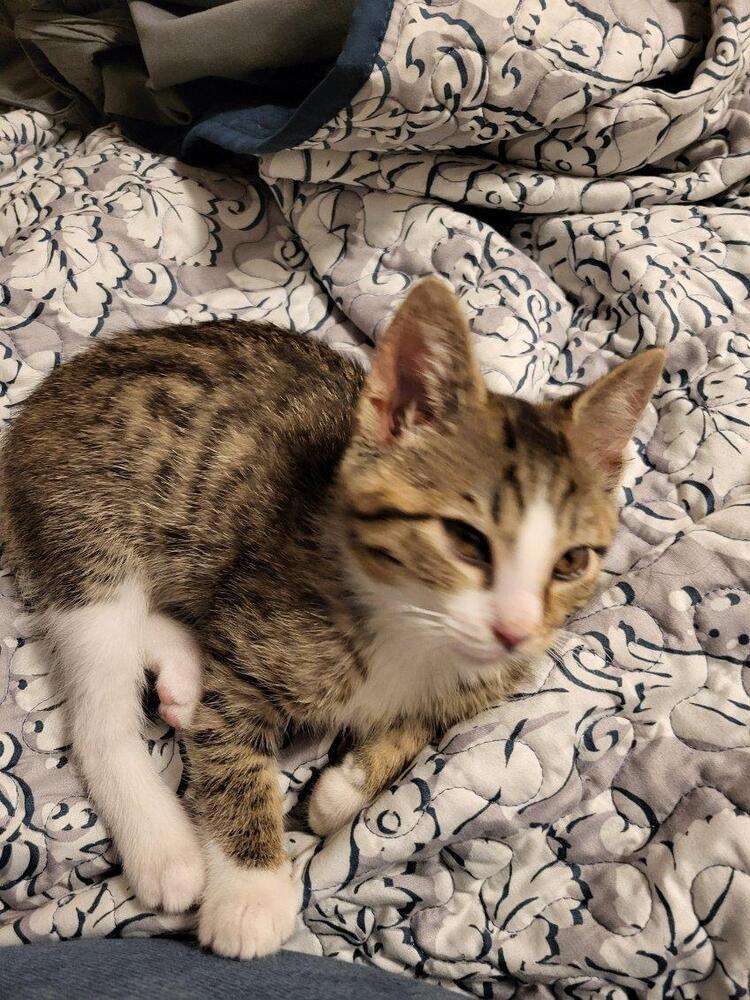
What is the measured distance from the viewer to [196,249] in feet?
5.52

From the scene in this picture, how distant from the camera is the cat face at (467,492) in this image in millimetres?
836

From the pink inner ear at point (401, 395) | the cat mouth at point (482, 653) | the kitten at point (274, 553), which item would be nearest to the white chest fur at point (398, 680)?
the kitten at point (274, 553)

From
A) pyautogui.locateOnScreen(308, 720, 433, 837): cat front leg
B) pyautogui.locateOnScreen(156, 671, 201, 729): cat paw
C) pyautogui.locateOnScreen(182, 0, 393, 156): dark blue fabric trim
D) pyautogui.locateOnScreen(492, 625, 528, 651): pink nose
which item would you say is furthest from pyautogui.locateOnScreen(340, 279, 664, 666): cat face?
pyautogui.locateOnScreen(182, 0, 393, 156): dark blue fabric trim

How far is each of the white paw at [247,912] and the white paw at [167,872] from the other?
0.03 m

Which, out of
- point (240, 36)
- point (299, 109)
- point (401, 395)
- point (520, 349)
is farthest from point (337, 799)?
point (240, 36)

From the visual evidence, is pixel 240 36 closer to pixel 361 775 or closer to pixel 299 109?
pixel 299 109

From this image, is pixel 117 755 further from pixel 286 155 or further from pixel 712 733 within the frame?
pixel 286 155

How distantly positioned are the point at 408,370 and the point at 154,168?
3.80ft

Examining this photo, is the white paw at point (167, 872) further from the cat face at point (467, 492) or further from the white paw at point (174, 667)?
the cat face at point (467, 492)

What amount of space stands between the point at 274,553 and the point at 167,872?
17.5 inches

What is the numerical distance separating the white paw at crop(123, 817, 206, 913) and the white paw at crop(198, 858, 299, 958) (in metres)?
0.03

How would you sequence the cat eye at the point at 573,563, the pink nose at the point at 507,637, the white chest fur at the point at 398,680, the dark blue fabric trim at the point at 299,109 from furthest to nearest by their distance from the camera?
the dark blue fabric trim at the point at 299,109
the white chest fur at the point at 398,680
the cat eye at the point at 573,563
the pink nose at the point at 507,637

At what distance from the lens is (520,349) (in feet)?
4.94

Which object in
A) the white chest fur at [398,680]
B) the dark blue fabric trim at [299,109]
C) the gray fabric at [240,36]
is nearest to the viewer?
the white chest fur at [398,680]
